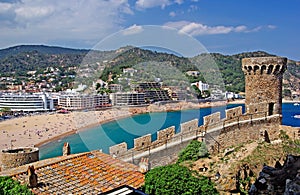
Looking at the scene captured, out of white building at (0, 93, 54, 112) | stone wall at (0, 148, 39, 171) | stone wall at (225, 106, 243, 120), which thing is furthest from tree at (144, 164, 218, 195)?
white building at (0, 93, 54, 112)

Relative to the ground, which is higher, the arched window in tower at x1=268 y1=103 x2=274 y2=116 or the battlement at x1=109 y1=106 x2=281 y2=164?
the arched window in tower at x1=268 y1=103 x2=274 y2=116

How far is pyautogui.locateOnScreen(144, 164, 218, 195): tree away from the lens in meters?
6.75

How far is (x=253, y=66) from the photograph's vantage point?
37.5ft

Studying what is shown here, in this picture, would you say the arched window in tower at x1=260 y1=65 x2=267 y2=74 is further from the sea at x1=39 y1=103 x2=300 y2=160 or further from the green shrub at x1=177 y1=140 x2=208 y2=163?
the sea at x1=39 y1=103 x2=300 y2=160

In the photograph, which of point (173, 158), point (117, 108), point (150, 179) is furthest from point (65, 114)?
point (150, 179)

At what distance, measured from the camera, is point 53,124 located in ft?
183

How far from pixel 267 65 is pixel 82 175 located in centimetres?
739

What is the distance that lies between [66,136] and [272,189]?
44659 millimetres

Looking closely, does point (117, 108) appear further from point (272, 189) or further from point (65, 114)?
point (272, 189)

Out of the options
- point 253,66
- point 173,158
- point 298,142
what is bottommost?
point 173,158

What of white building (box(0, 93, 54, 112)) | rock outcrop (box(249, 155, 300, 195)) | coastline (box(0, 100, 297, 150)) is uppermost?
rock outcrop (box(249, 155, 300, 195))

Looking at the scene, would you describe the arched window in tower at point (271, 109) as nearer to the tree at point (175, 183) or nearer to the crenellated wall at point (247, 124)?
the crenellated wall at point (247, 124)

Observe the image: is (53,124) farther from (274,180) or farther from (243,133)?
(274,180)

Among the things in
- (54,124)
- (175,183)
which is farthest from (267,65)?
(54,124)
